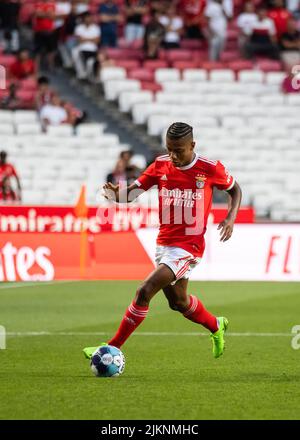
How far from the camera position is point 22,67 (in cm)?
2845

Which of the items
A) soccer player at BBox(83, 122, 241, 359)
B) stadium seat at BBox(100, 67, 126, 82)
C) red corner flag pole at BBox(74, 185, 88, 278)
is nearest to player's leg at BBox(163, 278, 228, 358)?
soccer player at BBox(83, 122, 241, 359)

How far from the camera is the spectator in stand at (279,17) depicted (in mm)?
31891

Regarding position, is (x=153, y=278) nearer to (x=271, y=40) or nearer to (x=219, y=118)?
(x=219, y=118)

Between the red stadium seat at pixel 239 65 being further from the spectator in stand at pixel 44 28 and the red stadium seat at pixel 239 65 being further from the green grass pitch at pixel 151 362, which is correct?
the green grass pitch at pixel 151 362

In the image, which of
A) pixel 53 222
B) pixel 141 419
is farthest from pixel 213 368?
pixel 53 222

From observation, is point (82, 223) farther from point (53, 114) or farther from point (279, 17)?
point (279, 17)

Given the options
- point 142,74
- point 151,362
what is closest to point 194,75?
point 142,74

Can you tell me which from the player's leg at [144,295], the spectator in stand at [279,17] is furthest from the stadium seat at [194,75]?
the player's leg at [144,295]

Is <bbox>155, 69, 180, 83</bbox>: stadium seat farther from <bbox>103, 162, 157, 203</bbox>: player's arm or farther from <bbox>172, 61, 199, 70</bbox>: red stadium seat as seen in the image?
<bbox>103, 162, 157, 203</bbox>: player's arm

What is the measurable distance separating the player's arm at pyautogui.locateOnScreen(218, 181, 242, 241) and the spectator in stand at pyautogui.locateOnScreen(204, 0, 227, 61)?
20.3 m

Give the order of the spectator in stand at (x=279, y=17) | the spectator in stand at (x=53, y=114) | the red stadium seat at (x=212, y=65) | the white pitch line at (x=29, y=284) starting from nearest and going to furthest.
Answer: the white pitch line at (x=29, y=284)
the spectator in stand at (x=53, y=114)
the red stadium seat at (x=212, y=65)
the spectator in stand at (x=279, y=17)

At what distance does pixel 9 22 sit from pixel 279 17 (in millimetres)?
6971

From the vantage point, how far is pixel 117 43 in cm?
→ 3105

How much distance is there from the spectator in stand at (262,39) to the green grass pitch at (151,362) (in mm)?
13591
